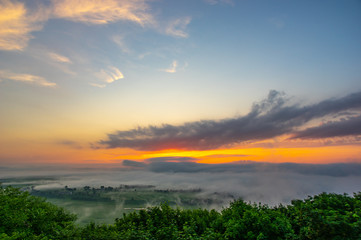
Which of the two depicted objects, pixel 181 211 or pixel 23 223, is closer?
pixel 23 223

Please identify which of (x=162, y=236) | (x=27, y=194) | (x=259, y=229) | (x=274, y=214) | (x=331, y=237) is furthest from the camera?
(x=27, y=194)

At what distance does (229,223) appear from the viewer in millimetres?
22844

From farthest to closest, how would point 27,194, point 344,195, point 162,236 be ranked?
1. point 27,194
2. point 344,195
3. point 162,236

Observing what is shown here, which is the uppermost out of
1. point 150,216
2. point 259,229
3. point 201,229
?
point 259,229

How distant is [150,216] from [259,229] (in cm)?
1688

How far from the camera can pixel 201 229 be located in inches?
1200

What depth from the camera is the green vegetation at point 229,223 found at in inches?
524

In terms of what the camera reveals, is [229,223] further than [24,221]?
No

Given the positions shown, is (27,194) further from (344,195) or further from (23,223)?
(344,195)

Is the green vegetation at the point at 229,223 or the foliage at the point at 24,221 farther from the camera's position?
the foliage at the point at 24,221

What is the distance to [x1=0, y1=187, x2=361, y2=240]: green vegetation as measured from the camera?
13320 millimetres

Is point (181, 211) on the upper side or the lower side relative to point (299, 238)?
lower

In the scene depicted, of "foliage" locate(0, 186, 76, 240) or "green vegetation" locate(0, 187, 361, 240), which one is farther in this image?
"foliage" locate(0, 186, 76, 240)

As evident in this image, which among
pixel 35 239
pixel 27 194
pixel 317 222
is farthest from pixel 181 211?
pixel 27 194
